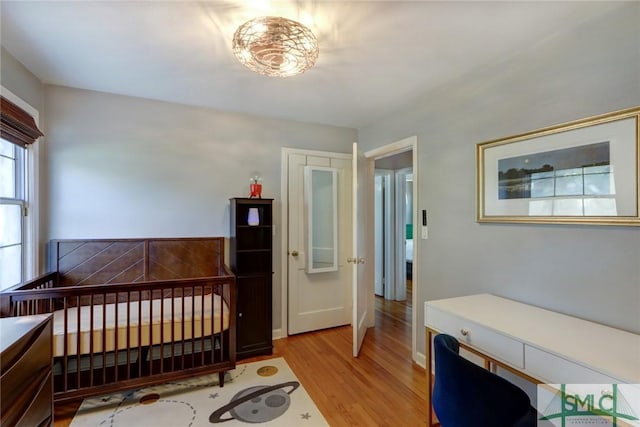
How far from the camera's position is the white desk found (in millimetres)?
1082

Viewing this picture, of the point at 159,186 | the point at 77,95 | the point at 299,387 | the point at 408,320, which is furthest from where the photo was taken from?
the point at 408,320

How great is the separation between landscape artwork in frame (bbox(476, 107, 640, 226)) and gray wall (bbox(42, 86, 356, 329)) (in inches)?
81.6

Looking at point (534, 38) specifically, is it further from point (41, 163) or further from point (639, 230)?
point (41, 163)

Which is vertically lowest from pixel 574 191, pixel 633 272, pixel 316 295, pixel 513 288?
pixel 316 295

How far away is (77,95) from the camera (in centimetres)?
249

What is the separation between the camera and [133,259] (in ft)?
8.55

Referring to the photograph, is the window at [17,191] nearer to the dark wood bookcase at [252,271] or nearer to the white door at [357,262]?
the dark wood bookcase at [252,271]

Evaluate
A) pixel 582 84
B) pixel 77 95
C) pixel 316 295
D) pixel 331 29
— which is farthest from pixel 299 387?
pixel 77 95

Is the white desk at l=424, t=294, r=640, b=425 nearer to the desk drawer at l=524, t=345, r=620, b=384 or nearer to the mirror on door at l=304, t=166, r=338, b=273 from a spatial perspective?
the desk drawer at l=524, t=345, r=620, b=384

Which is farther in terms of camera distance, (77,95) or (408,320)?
(408,320)

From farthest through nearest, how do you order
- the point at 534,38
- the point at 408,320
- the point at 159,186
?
1. the point at 408,320
2. the point at 159,186
3. the point at 534,38

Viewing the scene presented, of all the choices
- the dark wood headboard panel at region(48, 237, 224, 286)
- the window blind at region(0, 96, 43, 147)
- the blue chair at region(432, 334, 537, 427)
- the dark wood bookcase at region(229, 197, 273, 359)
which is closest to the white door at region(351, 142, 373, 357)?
the dark wood bookcase at region(229, 197, 273, 359)

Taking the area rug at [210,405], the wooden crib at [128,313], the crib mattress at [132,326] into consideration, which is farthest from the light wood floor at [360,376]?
the crib mattress at [132,326]

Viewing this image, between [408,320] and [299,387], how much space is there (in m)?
1.97
